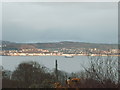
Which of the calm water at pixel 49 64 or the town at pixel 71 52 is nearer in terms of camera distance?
the town at pixel 71 52

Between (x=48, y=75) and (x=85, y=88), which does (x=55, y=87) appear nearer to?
(x=85, y=88)

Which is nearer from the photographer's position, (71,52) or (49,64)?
(71,52)

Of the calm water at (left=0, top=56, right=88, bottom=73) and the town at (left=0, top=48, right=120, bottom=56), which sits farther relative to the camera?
the calm water at (left=0, top=56, right=88, bottom=73)

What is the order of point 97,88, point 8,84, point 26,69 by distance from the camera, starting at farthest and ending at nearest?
point 26,69, point 8,84, point 97,88

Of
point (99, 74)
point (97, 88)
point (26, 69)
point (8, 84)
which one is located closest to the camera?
point (97, 88)

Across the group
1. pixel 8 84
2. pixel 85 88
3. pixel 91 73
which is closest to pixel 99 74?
pixel 91 73

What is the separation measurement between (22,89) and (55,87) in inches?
28.5

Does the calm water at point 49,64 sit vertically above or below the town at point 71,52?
below

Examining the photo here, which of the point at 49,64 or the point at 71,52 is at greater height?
the point at 71,52

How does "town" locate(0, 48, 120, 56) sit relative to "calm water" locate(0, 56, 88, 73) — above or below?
above

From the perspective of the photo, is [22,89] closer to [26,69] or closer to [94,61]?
[94,61]

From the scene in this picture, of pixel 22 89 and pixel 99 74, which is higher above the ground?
pixel 99 74

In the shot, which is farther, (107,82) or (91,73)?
(91,73)

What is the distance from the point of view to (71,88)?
17.1 ft
